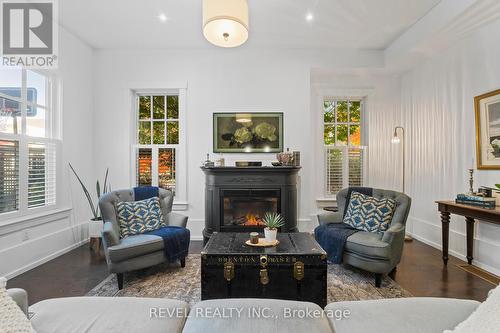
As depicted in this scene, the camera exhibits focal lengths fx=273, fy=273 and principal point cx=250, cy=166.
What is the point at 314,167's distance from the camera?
15.8ft

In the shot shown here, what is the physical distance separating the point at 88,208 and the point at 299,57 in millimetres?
4347

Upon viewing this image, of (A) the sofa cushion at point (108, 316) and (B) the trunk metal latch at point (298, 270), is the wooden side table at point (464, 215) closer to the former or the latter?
(B) the trunk metal latch at point (298, 270)

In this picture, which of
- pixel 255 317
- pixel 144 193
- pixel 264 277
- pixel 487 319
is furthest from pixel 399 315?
pixel 144 193

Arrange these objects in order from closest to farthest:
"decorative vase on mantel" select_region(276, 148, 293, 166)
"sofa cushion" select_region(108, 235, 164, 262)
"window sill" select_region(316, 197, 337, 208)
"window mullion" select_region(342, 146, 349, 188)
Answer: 1. "sofa cushion" select_region(108, 235, 164, 262)
2. "decorative vase on mantel" select_region(276, 148, 293, 166)
3. "window sill" select_region(316, 197, 337, 208)
4. "window mullion" select_region(342, 146, 349, 188)

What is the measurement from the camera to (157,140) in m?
4.87

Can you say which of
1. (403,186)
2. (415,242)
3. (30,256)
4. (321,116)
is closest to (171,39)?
(321,116)

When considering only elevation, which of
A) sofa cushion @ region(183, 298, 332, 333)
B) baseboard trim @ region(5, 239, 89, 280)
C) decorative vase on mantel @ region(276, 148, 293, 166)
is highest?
decorative vase on mantel @ region(276, 148, 293, 166)

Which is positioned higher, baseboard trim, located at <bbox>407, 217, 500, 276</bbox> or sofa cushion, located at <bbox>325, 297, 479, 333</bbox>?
sofa cushion, located at <bbox>325, 297, 479, 333</bbox>

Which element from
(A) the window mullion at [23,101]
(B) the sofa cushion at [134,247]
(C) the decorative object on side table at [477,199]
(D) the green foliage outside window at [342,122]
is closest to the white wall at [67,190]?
(A) the window mullion at [23,101]

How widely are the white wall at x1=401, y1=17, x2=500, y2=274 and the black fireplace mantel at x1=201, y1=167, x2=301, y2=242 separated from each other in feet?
7.04

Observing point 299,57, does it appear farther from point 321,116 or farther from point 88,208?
point 88,208

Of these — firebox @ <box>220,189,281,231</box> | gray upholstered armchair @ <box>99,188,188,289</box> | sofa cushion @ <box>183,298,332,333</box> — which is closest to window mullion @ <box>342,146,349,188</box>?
firebox @ <box>220,189,281,231</box>

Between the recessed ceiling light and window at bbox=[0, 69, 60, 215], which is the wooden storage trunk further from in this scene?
the recessed ceiling light

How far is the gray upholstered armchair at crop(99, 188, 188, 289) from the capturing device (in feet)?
8.96
